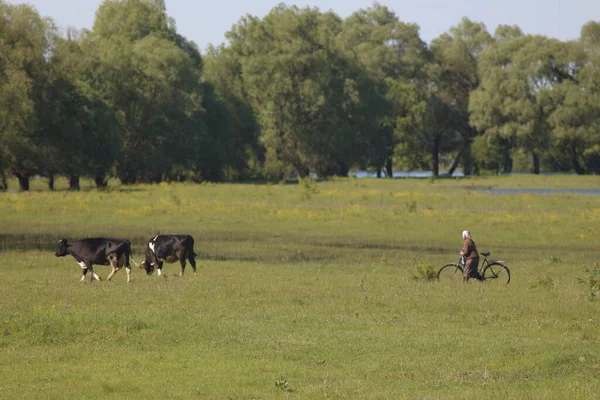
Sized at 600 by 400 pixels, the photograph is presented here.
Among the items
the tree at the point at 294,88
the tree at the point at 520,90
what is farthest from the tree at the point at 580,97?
the tree at the point at 294,88

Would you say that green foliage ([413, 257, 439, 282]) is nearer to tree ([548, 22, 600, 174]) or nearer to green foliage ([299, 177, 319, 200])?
green foliage ([299, 177, 319, 200])

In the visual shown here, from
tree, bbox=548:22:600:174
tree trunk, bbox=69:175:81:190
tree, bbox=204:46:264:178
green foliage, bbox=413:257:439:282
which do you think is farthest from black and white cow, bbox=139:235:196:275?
tree, bbox=548:22:600:174

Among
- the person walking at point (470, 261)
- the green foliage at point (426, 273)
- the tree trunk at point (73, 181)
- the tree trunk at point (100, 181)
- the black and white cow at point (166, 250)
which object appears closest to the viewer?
the person walking at point (470, 261)

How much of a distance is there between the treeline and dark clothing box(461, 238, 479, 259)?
48.5 m

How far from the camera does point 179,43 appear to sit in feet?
325

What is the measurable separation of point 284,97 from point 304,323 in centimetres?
8244

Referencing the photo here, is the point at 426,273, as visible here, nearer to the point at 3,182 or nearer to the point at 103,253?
the point at 103,253

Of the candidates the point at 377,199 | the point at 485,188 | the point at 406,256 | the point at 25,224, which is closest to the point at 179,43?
the point at 485,188

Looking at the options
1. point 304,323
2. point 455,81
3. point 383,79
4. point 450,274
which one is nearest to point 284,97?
point 383,79

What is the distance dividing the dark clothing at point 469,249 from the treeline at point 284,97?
159 ft

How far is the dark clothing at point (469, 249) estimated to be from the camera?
25969 millimetres

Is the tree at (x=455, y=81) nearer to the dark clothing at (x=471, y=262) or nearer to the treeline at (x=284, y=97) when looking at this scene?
the treeline at (x=284, y=97)

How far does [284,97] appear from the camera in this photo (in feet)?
330

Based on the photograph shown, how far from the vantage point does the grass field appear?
47.8 feet
